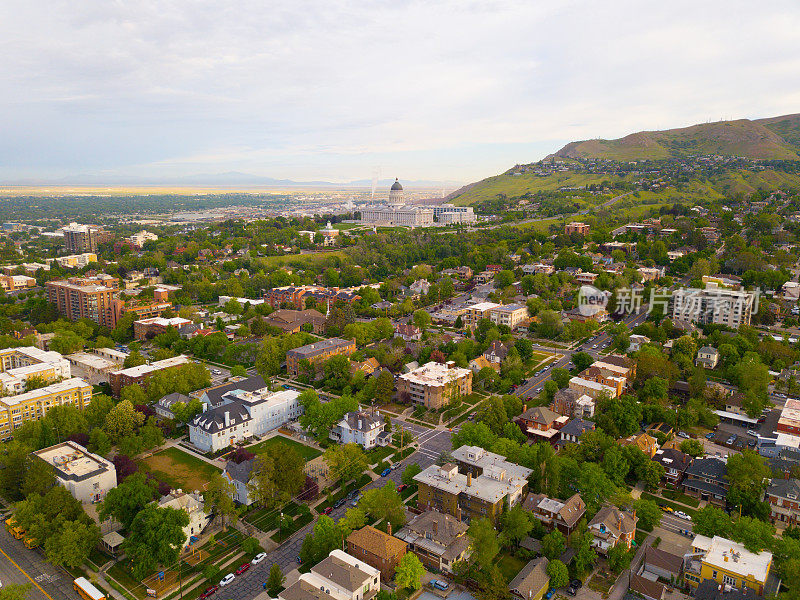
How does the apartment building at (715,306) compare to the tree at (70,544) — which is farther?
the apartment building at (715,306)

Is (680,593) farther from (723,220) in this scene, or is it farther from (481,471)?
(723,220)

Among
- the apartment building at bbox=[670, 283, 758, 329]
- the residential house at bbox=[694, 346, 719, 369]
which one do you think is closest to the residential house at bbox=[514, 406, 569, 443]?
the residential house at bbox=[694, 346, 719, 369]

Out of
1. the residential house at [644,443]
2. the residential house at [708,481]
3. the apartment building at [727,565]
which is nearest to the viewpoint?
the apartment building at [727,565]

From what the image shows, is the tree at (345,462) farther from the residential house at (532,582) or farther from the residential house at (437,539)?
the residential house at (532,582)

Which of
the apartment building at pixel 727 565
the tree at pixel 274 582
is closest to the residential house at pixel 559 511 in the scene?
the apartment building at pixel 727 565

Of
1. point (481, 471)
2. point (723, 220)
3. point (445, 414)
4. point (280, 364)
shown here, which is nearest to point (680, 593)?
point (481, 471)
